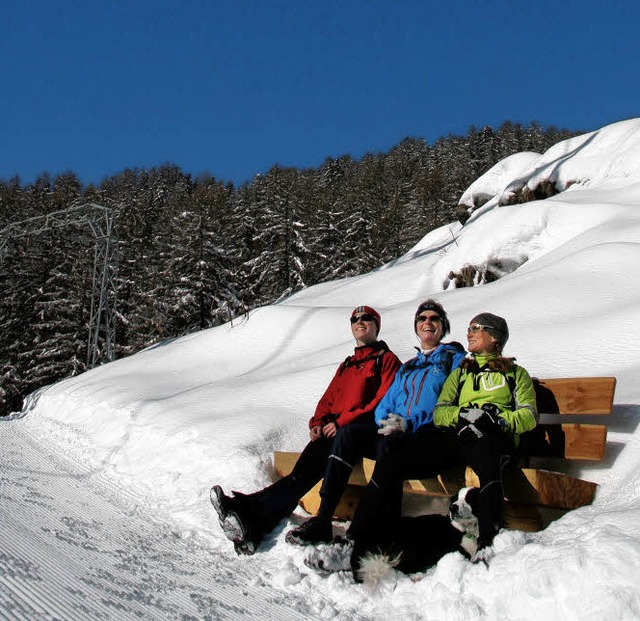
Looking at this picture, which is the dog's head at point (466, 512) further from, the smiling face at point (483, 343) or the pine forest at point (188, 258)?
the pine forest at point (188, 258)

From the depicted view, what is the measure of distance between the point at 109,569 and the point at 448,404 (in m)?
2.16

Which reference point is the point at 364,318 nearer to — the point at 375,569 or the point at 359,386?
the point at 359,386

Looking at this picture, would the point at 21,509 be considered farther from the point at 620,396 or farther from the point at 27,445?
the point at 620,396

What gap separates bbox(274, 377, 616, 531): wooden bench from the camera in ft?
11.2

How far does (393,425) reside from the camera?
3738mm

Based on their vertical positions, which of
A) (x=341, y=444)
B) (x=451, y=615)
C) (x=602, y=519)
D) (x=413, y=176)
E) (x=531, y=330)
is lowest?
(x=451, y=615)

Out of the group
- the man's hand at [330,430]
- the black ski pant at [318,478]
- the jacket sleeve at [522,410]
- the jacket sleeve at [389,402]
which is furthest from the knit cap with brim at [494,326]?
the man's hand at [330,430]

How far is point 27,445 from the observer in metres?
7.64

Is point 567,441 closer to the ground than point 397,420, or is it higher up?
closer to the ground

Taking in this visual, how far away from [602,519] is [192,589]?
2059mm

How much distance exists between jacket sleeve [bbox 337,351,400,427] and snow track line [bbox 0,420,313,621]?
1.24 metres

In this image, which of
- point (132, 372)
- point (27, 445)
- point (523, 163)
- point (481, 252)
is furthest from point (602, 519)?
point (523, 163)

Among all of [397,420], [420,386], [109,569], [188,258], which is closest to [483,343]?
[420,386]

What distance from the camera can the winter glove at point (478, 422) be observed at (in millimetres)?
3414
